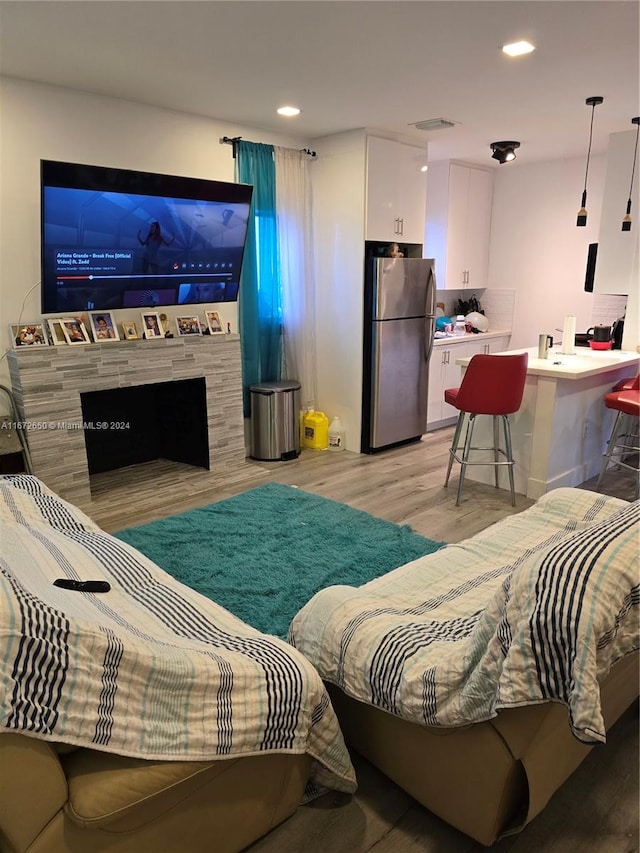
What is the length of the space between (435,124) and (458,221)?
1824 millimetres

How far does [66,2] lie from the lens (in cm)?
238

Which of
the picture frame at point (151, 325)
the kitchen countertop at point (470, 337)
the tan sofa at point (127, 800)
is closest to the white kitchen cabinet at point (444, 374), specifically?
the kitchen countertop at point (470, 337)

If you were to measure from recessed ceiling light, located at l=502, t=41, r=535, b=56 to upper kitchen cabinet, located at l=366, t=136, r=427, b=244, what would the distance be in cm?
183

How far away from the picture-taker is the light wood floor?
1.62m

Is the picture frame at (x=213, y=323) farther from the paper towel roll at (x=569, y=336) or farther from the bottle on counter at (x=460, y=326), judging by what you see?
the bottle on counter at (x=460, y=326)

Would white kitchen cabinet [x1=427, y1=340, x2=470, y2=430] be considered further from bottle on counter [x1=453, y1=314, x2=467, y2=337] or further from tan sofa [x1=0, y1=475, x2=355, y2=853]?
tan sofa [x1=0, y1=475, x2=355, y2=853]

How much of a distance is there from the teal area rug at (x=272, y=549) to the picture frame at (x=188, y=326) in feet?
4.21

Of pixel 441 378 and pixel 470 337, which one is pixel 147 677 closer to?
pixel 441 378

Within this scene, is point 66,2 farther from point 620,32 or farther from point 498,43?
point 620,32

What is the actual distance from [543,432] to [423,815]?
274cm

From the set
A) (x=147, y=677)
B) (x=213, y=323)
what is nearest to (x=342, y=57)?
(x=213, y=323)

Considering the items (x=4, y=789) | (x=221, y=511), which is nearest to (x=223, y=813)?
(x=4, y=789)

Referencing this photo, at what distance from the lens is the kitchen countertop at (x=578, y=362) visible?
12.4 ft

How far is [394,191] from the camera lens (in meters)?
4.91
